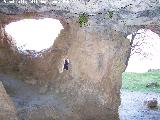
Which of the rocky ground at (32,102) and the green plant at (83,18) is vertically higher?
the green plant at (83,18)

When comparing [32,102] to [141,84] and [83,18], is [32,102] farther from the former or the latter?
[141,84]

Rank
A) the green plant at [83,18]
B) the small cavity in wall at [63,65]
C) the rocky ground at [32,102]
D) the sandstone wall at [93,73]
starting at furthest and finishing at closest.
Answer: the small cavity in wall at [63,65], the sandstone wall at [93,73], the rocky ground at [32,102], the green plant at [83,18]

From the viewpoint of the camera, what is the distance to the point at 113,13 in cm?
780

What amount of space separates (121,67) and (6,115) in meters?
4.05

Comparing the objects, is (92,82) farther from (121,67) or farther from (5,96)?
(5,96)

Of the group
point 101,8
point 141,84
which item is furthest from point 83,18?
point 141,84

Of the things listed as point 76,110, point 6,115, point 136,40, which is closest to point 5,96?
point 6,115

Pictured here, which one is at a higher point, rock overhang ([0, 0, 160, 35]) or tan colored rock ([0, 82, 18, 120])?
rock overhang ([0, 0, 160, 35])

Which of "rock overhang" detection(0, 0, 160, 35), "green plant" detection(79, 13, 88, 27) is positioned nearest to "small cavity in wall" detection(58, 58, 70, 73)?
"green plant" detection(79, 13, 88, 27)

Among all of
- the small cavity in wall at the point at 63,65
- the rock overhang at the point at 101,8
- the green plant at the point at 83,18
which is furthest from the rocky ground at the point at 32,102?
the rock overhang at the point at 101,8

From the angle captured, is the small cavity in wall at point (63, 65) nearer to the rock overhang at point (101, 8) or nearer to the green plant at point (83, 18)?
the green plant at point (83, 18)

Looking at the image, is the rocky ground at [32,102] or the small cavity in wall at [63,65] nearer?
the rocky ground at [32,102]

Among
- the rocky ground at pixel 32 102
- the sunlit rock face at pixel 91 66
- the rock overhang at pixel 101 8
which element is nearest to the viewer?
the rock overhang at pixel 101 8

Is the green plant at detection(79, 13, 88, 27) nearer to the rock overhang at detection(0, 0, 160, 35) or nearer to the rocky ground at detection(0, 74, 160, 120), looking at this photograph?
the rock overhang at detection(0, 0, 160, 35)
